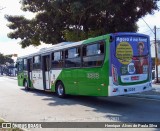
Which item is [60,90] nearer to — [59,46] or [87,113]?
[59,46]

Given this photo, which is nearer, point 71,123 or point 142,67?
point 71,123

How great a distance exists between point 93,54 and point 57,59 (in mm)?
3919

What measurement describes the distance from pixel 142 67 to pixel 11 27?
1595 cm

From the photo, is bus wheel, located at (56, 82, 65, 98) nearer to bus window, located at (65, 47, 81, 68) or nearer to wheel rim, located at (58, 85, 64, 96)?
wheel rim, located at (58, 85, 64, 96)

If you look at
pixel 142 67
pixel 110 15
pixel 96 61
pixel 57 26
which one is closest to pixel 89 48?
pixel 96 61

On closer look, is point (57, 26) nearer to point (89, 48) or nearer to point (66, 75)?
point (66, 75)

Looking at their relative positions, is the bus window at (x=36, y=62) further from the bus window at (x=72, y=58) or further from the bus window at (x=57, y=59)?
the bus window at (x=72, y=58)

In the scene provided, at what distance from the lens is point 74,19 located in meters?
21.1

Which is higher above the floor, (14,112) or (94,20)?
(94,20)

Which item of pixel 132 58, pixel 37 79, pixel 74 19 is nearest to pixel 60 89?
pixel 37 79

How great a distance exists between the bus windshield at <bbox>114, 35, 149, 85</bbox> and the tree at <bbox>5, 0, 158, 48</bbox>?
5045 mm

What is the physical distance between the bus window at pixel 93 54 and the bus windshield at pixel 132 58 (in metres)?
0.63

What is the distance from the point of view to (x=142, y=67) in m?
13.0

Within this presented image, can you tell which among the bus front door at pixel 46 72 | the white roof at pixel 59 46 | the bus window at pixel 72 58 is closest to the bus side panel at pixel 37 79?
the bus front door at pixel 46 72
